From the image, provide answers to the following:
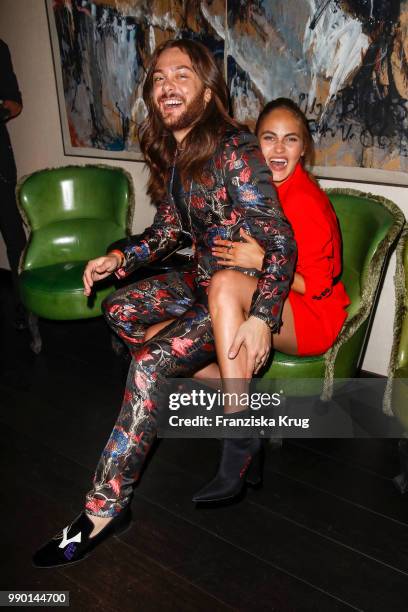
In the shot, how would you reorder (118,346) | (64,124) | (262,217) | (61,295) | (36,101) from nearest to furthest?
(262,217)
(61,295)
(118,346)
(64,124)
(36,101)

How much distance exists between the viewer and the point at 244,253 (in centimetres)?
179

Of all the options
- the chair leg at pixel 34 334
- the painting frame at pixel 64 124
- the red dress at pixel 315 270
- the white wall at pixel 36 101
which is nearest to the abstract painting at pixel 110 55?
the painting frame at pixel 64 124

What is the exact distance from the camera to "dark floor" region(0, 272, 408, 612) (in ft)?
5.06

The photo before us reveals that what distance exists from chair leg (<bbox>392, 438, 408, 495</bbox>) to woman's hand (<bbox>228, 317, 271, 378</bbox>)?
679 millimetres

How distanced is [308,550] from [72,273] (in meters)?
1.89

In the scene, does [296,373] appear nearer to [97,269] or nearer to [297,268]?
[297,268]

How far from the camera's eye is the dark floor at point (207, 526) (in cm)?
154

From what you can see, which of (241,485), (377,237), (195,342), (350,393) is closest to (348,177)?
(377,237)

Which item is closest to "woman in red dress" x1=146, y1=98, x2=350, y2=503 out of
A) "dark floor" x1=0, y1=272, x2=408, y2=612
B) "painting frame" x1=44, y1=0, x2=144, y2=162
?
"dark floor" x1=0, y1=272, x2=408, y2=612

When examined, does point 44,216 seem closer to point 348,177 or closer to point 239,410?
point 348,177

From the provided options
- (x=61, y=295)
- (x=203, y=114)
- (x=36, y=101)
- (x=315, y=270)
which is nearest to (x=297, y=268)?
(x=315, y=270)

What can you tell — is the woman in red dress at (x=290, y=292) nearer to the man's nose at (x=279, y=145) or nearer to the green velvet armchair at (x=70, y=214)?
the man's nose at (x=279, y=145)

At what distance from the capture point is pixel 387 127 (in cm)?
226

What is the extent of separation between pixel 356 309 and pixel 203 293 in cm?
58
